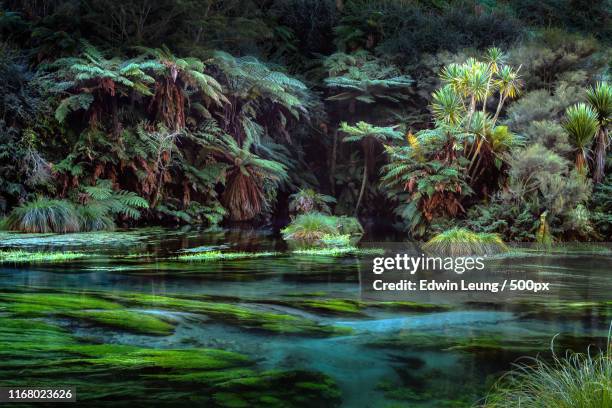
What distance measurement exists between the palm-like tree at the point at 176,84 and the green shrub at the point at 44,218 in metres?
3.57

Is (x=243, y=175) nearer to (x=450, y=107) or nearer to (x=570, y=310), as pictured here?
(x=450, y=107)

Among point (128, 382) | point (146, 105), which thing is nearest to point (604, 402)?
point (128, 382)

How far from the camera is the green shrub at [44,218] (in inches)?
370

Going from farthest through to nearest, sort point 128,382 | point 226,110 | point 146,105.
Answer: point 226,110
point 146,105
point 128,382

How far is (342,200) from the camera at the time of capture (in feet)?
55.4

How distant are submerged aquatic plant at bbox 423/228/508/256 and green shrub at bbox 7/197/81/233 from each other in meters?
6.05

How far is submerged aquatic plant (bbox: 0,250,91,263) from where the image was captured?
21.5ft

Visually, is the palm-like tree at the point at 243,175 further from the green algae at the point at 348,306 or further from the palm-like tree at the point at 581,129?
the green algae at the point at 348,306

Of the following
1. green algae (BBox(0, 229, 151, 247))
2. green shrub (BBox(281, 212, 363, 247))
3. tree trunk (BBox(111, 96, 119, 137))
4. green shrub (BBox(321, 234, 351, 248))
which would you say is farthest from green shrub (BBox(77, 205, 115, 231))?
green shrub (BBox(321, 234, 351, 248))

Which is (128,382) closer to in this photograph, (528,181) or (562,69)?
(528,181)

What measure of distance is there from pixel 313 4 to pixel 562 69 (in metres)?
8.13

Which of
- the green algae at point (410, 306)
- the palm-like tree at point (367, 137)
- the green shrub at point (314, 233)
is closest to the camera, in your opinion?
the green algae at point (410, 306)

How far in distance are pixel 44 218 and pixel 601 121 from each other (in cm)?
1062

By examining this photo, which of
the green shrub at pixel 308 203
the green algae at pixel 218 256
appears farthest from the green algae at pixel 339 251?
the green shrub at pixel 308 203
